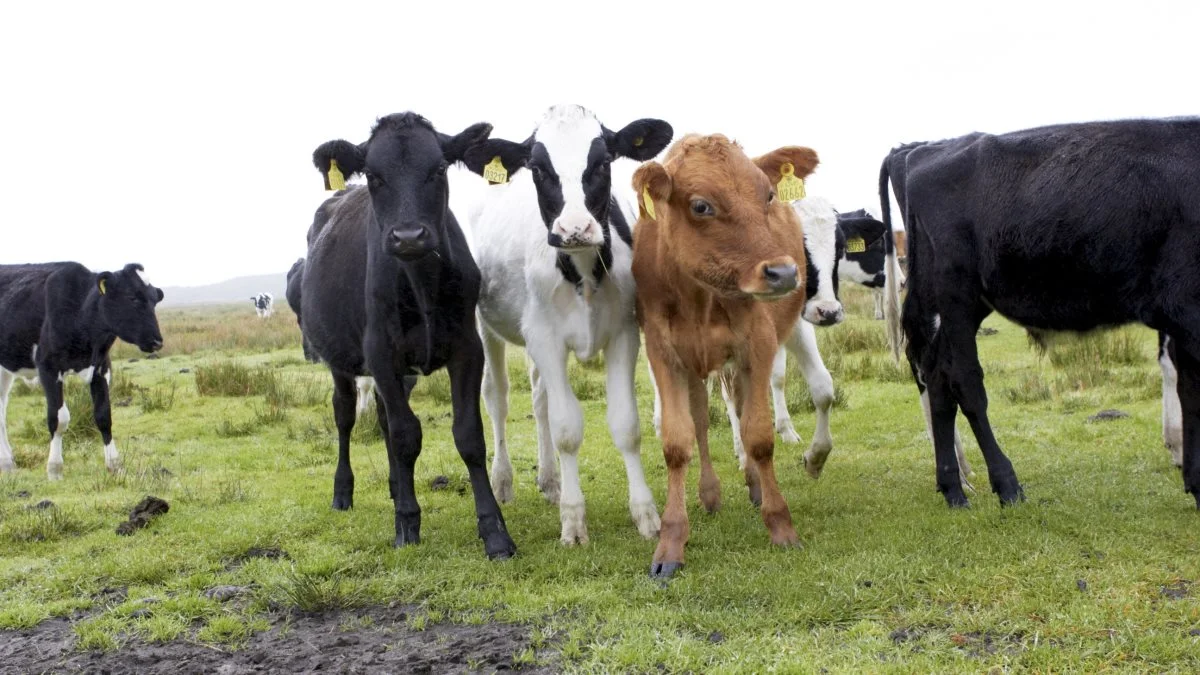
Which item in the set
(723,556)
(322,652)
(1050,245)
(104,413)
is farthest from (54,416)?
(1050,245)

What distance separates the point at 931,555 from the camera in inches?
193

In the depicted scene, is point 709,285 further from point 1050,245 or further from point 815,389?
point 815,389

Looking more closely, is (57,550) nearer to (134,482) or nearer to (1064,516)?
(134,482)

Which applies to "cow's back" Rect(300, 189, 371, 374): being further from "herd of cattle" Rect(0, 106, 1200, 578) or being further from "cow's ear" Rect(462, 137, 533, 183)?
"cow's ear" Rect(462, 137, 533, 183)

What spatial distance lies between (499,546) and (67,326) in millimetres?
7393

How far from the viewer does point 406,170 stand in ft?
18.4

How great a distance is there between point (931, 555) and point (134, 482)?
270 inches

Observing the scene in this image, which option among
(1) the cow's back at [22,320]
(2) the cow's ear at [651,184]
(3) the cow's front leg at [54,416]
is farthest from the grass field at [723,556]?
(2) the cow's ear at [651,184]

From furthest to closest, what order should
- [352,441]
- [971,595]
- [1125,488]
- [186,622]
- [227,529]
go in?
[352,441] → [227,529] → [1125,488] → [186,622] → [971,595]

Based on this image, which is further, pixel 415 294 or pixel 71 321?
pixel 71 321


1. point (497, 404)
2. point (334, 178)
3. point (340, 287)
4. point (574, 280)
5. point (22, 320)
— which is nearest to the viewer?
point (574, 280)

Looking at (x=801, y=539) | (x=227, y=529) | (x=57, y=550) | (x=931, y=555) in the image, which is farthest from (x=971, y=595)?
(x=57, y=550)

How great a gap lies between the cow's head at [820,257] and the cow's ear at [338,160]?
3135 mm

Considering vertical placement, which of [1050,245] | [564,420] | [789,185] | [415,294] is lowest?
[564,420]
